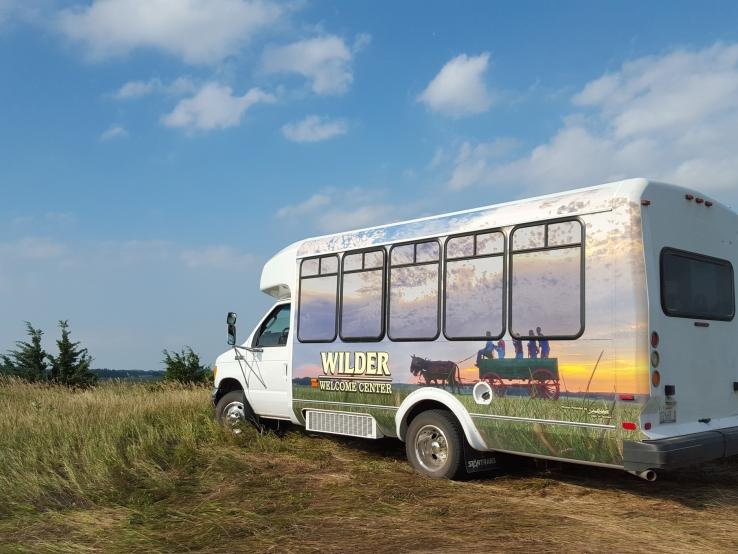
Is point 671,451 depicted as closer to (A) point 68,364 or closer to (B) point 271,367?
(B) point 271,367

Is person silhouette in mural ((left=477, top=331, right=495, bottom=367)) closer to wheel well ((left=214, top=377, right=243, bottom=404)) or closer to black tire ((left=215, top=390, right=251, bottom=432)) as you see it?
black tire ((left=215, top=390, right=251, bottom=432))

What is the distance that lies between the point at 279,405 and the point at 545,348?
4.45 m

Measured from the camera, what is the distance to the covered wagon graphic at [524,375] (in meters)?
6.67

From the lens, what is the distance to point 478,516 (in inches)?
253

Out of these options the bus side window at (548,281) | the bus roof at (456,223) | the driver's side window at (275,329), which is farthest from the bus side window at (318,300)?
the bus side window at (548,281)

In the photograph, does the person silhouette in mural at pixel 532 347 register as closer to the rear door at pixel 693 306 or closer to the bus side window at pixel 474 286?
the bus side window at pixel 474 286

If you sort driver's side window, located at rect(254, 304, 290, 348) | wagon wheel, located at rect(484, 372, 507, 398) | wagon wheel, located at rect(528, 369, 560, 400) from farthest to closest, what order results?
driver's side window, located at rect(254, 304, 290, 348) → wagon wheel, located at rect(484, 372, 507, 398) → wagon wheel, located at rect(528, 369, 560, 400)

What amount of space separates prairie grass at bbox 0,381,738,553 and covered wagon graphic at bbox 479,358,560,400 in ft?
3.52

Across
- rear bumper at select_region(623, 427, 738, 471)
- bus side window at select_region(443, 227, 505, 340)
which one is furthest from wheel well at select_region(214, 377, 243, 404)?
rear bumper at select_region(623, 427, 738, 471)

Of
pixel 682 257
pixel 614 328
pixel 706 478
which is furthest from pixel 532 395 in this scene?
pixel 706 478

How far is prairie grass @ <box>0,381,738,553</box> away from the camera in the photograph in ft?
19.1

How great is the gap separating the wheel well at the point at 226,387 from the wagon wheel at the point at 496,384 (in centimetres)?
498

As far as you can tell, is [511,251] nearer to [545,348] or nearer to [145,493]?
[545,348]

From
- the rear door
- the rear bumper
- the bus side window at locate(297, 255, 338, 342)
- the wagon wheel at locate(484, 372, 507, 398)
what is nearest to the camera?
the rear bumper
